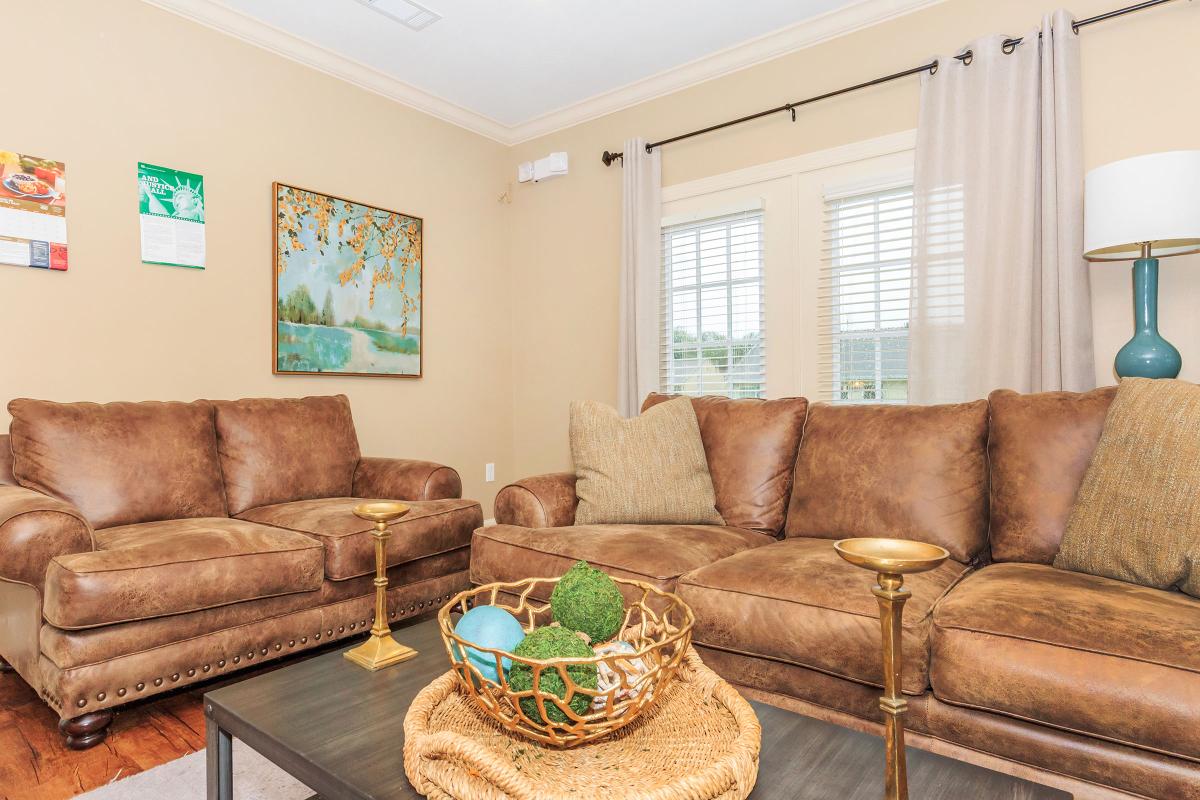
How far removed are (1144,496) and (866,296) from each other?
1606mm

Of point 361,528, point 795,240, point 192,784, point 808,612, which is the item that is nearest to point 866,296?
point 795,240

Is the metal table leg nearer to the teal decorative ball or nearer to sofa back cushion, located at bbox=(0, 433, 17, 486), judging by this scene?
the teal decorative ball

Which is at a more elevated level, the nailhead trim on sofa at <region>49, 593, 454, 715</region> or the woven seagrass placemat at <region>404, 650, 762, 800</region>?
the woven seagrass placemat at <region>404, 650, 762, 800</region>

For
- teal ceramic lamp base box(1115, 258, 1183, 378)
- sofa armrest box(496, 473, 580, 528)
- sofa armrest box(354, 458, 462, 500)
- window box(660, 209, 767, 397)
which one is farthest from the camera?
window box(660, 209, 767, 397)

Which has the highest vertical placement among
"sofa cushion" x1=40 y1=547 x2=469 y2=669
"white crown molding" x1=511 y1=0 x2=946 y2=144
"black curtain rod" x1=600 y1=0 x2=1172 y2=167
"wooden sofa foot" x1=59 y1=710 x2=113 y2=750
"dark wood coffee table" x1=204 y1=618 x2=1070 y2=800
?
"white crown molding" x1=511 y1=0 x2=946 y2=144

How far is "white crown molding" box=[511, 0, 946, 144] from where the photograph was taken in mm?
3035

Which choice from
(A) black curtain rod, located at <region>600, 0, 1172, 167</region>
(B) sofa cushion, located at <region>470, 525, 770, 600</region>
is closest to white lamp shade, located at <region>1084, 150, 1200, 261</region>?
(A) black curtain rod, located at <region>600, 0, 1172, 167</region>

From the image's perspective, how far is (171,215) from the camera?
2.94m

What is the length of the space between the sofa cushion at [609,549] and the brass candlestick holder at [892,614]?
41.1 inches

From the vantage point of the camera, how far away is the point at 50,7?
2.61 m

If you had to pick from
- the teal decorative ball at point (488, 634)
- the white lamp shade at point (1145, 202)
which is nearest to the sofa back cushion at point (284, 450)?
the teal decorative ball at point (488, 634)

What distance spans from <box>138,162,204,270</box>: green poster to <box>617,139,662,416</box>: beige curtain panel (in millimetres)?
2048

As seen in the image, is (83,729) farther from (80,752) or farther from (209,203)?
(209,203)

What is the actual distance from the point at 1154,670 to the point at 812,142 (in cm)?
262
